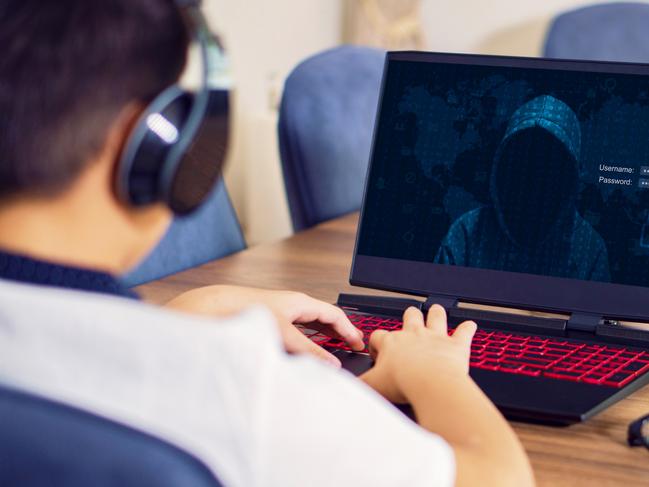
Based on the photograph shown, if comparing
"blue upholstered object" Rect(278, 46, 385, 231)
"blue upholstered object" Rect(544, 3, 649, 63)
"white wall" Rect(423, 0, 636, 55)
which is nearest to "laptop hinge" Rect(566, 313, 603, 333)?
"blue upholstered object" Rect(278, 46, 385, 231)

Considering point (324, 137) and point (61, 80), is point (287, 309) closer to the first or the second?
point (61, 80)

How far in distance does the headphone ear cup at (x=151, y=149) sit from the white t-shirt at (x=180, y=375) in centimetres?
13

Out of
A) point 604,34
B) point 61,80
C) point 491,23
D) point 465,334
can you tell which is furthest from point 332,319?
point 491,23

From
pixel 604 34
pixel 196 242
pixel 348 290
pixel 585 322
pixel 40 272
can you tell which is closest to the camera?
pixel 40 272

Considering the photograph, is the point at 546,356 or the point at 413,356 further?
the point at 546,356

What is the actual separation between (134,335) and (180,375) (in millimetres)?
31

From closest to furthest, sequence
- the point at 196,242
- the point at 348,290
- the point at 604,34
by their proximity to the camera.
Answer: the point at 348,290, the point at 196,242, the point at 604,34

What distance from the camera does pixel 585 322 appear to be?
1.12 metres

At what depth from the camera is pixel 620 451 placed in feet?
2.80

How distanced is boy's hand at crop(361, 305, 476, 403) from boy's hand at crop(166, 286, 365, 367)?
0.22 feet

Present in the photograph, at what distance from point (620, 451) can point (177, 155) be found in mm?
430

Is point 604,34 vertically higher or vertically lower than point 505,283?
higher

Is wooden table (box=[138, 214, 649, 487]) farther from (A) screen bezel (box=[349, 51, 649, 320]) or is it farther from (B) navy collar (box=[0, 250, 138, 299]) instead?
(B) navy collar (box=[0, 250, 138, 299])

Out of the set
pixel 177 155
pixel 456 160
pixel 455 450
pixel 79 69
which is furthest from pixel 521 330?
pixel 79 69
